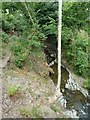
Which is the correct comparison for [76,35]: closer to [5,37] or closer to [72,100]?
[5,37]

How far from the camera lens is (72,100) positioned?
849 cm

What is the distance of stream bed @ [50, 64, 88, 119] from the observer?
26.1ft

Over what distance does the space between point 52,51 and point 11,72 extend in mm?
2581

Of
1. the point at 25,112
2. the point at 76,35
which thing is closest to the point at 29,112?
the point at 25,112

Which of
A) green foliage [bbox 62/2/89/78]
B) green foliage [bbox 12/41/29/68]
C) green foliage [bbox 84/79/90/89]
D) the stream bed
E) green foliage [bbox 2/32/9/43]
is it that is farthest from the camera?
green foliage [bbox 62/2/89/78]

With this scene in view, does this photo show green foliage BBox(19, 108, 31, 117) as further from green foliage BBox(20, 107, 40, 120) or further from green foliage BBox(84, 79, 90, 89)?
green foliage BBox(84, 79, 90, 89)

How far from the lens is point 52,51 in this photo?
421 inches

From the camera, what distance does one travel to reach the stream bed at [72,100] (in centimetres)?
795

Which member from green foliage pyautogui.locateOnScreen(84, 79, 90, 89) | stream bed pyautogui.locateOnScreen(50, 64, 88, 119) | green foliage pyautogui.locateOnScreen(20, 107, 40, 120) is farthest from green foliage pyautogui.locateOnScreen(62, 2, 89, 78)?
green foliage pyautogui.locateOnScreen(20, 107, 40, 120)

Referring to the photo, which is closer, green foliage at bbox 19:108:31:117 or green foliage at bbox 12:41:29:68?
green foliage at bbox 19:108:31:117

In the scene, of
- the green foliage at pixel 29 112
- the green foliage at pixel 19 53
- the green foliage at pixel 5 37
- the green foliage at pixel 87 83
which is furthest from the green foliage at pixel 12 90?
the green foliage at pixel 87 83

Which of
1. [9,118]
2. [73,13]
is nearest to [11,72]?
[9,118]

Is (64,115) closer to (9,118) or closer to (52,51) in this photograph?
(9,118)

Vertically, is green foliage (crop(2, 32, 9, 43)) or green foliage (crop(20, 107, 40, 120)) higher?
green foliage (crop(2, 32, 9, 43))
